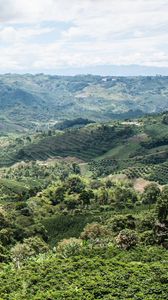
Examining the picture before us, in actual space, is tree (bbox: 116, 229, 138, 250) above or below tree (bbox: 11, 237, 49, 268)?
above

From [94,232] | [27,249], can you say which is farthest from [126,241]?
[94,232]

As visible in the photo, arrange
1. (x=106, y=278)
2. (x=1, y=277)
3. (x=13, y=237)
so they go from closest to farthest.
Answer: (x=106, y=278)
(x=1, y=277)
(x=13, y=237)

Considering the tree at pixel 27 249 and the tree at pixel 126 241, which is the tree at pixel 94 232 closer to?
the tree at pixel 27 249

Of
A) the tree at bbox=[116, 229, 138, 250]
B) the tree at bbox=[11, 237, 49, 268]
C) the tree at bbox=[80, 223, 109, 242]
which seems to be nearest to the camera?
the tree at bbox=[116, 229, 138, 250]

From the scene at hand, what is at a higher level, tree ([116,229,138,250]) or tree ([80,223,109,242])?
tree ([116,229,138,250])

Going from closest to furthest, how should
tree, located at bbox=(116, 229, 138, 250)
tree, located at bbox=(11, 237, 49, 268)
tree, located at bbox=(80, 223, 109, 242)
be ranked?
tree, located at bbox=(116, 229, 138, 250) < tree, located at bbox=(11, 237, 49, 268) < tree, located at bbox=(80, 223, 109, 242)

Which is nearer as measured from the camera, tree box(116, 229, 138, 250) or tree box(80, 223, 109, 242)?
tree box(116, 229, 138, 250)

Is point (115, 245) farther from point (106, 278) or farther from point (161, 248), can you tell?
point (106, 278)

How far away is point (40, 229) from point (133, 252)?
68.2 m

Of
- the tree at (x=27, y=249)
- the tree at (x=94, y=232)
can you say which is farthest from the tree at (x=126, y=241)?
the tree at (x=94, y=232)

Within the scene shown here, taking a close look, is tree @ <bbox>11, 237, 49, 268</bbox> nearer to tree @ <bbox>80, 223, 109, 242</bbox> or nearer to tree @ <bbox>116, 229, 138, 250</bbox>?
tree @ <bbox>80, 223, 109, 242</bbox>

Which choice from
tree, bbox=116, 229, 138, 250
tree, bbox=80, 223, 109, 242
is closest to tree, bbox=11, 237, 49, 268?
tree, bbox=80, 223, 109, 242

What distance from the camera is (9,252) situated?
115750 mm

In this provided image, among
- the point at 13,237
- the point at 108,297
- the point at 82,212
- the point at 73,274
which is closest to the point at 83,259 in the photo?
the point at 73,274
